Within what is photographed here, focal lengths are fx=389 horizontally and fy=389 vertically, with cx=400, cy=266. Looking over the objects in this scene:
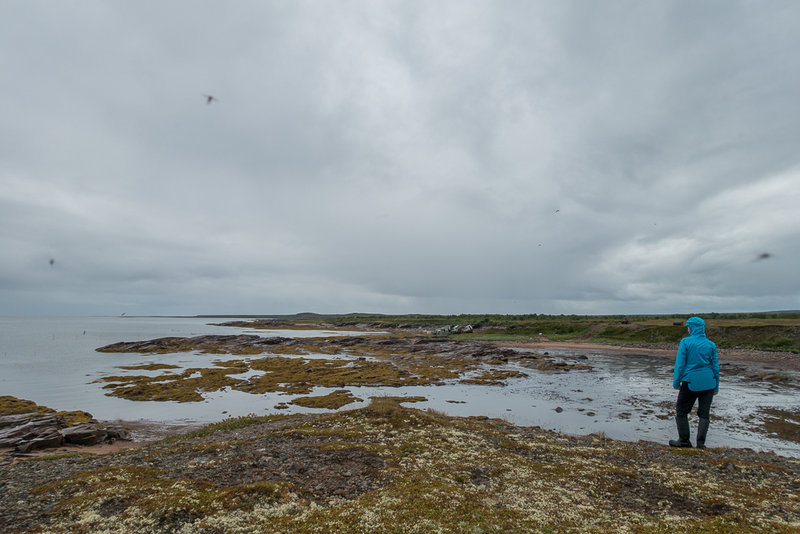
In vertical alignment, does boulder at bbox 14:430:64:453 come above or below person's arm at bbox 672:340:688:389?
below

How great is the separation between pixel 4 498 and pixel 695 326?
84.2ft

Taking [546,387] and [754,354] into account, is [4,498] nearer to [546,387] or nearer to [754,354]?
[546,387]

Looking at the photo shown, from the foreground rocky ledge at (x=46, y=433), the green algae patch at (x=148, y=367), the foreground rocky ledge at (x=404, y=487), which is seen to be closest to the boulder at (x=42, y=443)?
the foreground rocky ledge at (x=46, y=433)

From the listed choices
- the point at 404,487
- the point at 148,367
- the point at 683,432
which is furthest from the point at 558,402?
the point at 148,367

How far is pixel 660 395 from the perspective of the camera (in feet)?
111

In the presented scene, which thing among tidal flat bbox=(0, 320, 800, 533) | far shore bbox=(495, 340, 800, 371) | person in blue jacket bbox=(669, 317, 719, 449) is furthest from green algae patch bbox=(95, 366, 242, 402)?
far shore bbox=(495, 340, 800, 371)

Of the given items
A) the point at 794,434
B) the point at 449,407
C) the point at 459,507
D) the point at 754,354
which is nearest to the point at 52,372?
the point at 449,407

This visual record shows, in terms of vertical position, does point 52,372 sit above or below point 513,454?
below

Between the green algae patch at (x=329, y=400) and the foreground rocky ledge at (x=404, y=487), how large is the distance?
587 inches

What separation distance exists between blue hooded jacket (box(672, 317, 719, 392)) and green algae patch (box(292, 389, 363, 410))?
24242 millimetres

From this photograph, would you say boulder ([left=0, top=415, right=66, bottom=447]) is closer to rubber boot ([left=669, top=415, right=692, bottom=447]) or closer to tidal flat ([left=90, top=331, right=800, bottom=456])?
tidal flat ([left=90, top=331, right=800, bottom=456])

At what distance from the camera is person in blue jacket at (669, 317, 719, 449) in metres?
16.7

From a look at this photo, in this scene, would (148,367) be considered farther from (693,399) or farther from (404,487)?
(693,399)

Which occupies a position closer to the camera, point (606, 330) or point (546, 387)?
point (546, 387)
